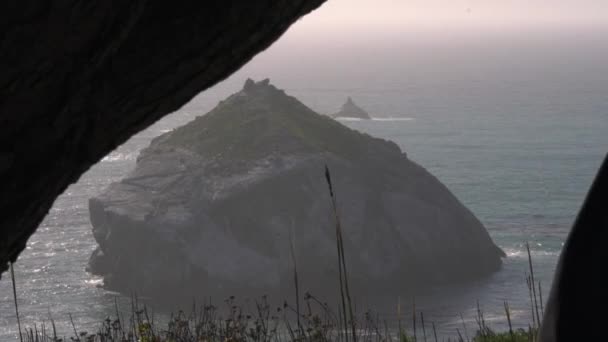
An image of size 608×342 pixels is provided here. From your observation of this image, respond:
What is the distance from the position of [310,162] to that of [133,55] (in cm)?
7560

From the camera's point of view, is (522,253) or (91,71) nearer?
(91,71)

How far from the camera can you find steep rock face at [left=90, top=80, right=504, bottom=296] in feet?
236

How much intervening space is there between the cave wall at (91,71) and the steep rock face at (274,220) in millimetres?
66679

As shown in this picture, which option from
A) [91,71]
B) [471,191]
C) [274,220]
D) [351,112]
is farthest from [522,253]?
[351,112]

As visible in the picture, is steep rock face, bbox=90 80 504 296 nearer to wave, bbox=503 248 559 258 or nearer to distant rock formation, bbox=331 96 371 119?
wave, bbox=503 248 559 258

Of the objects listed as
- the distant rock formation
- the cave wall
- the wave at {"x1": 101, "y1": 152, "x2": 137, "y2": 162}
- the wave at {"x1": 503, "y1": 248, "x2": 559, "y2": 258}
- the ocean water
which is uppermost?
the distant rock formation

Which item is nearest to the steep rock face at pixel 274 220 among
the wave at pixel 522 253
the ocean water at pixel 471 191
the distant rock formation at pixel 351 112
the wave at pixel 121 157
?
the wave at pixel 522 253

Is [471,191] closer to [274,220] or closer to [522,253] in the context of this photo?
[522,253]

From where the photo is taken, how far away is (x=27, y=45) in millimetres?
1792

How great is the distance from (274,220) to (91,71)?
236ft

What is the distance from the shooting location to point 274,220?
73.8m

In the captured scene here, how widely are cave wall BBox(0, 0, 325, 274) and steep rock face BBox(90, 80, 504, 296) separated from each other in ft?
219

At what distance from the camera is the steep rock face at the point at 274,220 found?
71875 millimetres

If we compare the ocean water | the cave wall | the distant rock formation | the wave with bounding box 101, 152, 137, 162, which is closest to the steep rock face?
the ocean water
